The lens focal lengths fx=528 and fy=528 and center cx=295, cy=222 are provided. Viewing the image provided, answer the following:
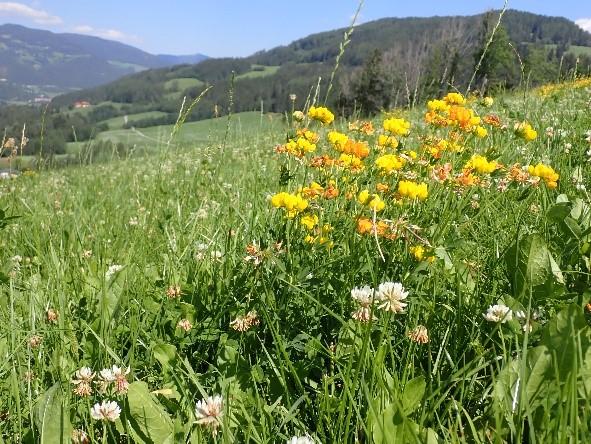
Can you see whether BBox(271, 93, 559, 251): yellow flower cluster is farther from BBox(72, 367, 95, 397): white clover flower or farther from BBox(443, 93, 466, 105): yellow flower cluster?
BBox(72, 367, 95, 397): white clover flower

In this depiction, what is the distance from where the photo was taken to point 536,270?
1.72 meters

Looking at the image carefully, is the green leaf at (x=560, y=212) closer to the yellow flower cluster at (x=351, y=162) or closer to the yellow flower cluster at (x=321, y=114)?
the yellow flower cluster at (x=351, y=162)

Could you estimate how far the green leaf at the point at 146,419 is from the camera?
137 cm

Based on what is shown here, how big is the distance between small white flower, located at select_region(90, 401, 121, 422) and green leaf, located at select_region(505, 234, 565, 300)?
1.22 metres

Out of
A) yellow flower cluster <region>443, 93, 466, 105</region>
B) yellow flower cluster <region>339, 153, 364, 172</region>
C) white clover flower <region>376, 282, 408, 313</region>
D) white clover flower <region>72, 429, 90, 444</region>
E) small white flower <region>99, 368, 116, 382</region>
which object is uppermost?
yellow flower cluster <region>443, 93, 466, 105</region>

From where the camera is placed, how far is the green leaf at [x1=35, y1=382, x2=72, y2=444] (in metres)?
1.30

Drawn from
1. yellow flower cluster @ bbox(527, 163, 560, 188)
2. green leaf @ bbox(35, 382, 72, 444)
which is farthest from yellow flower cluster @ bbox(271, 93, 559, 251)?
green leaf @ bbox(35, 382, 72, 444)

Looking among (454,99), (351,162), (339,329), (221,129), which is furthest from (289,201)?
(221,129)

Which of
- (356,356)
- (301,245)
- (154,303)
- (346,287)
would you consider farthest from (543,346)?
(154,303)

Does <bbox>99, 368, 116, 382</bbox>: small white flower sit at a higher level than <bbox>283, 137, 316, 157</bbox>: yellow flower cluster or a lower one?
lower

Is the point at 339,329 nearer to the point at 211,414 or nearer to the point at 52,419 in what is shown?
the point at 211,414

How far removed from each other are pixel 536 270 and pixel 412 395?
2.25 feet

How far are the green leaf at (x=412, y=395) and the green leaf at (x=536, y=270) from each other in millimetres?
536

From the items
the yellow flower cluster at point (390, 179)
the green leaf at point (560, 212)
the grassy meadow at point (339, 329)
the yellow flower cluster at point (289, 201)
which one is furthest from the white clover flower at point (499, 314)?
the yellow flower cluster at point (289, 201)
